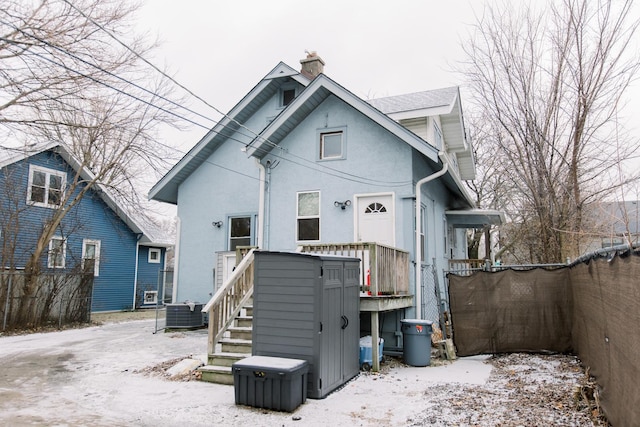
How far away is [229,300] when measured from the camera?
25.7ft

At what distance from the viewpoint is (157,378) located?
23.9 ft

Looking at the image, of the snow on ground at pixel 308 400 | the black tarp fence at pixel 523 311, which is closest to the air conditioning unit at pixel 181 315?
the snow on ground at pixel 308 400

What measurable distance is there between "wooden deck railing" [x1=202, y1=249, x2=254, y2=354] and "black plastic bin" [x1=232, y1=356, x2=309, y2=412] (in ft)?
5.40

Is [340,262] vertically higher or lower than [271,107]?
lower

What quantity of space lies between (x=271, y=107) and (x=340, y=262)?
794 centimetres

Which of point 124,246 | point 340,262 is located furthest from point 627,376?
point 124,246

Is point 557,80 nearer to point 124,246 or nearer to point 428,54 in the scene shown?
point 428,54

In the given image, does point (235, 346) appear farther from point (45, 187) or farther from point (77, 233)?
point (77, 233)

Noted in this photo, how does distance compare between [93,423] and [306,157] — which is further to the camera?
[306,157]

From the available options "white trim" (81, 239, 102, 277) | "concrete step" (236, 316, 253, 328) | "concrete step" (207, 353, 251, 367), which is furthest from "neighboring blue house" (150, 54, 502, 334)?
"white trim" (81, 239, 102, 277)

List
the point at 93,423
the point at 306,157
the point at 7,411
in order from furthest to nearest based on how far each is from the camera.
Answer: the point at 306,157
the point at 7,411
the point at 93,423

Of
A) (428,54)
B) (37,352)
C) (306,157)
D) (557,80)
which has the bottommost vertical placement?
(37,352)

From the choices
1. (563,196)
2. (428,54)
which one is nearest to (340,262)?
(563,196)

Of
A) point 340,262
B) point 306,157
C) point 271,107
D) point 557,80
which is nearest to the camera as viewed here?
point 340,262
